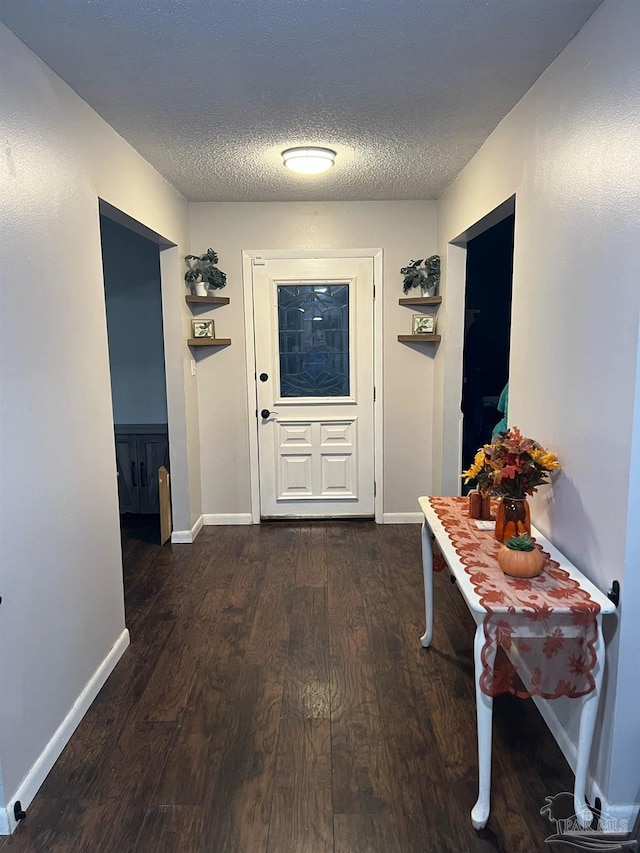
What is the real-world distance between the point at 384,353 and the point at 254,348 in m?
0.98

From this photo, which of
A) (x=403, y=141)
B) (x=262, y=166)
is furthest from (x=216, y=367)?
(x=403, y=141)

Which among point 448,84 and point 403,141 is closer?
point 448,84

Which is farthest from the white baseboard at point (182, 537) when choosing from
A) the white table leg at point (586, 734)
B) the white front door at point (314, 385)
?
the white table leg at point (586, 734)

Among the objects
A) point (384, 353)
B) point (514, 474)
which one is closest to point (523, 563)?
point (514, 474)

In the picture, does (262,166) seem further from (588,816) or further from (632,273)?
(588,816)

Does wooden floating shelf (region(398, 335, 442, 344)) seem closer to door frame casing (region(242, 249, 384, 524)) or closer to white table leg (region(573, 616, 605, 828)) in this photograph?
door frame casing (region(242, 249, 384, 524))

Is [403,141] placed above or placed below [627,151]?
above

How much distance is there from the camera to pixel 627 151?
1.54m

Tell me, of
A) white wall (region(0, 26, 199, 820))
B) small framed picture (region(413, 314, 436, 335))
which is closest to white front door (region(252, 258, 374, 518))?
small framed picture (region(413, 314, 436, 335))

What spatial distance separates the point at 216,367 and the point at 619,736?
11.2 ft

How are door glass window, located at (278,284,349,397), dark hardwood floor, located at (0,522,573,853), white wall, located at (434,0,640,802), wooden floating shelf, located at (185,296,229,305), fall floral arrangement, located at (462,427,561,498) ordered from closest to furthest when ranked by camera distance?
1. white wall, located at (434,0,640,802)
2. dark hardwood floor, located at (0,522,573,853)
3. fall floral arrangement, located at (462,427,561,498)
4. wooden floating shelf, located at (185,296,229,305)
5. door glass window, located at (278,284,349,397)

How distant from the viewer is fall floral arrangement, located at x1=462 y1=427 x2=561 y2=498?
6.32 feet

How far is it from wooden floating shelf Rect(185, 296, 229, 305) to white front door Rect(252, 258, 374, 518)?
0.23m

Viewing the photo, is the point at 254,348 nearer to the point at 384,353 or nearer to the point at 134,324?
the point at 384,353
